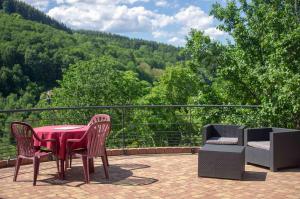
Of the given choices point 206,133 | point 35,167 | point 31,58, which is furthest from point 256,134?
point 31,58

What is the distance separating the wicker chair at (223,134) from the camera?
273 inches

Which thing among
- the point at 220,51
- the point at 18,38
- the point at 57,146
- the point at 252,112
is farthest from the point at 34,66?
the point at 57,146

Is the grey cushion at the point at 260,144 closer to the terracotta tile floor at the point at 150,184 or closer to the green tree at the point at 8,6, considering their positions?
the terracotta tile floor at the point at 150,184

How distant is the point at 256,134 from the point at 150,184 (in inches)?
97.0

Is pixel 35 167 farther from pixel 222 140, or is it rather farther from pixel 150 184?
pixel 222 140

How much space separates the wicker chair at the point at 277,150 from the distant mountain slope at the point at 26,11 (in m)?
56.7

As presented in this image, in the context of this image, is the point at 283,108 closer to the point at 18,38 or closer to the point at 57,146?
the point at 57,146

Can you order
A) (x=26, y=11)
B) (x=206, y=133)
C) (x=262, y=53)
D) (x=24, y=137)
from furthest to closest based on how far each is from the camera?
(x=26, y=11) → (x=262, y=53) → (x=206, y=133) → (x=24, y=137)

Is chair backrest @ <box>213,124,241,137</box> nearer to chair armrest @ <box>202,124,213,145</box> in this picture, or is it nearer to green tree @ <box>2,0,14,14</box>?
chair armrest @ <box>202,124,213,145</box>

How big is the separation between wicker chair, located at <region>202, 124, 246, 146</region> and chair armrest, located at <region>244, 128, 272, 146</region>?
11cm

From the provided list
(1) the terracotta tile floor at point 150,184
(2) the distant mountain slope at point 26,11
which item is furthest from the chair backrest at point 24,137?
(2) the distant mountain slope at point 26,11

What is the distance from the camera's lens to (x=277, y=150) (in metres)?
6.32

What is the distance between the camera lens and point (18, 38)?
4300 centimetres

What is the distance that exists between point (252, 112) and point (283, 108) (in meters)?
1.84
